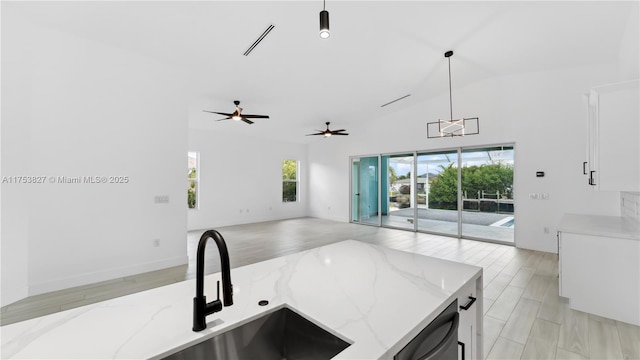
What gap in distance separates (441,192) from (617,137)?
163 inches

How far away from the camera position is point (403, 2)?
3.29m

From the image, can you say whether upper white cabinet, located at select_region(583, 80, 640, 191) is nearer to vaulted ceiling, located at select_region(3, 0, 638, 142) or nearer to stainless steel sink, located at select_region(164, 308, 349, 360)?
vaulted ceiling, located at select_region(3, 0, 638, 142)

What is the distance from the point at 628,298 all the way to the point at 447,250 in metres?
2.61

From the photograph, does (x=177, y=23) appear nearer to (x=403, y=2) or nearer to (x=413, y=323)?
(x=403, y=2)

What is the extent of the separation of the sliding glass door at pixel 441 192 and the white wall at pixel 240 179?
2470 millimetres

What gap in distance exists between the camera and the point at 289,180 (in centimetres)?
971

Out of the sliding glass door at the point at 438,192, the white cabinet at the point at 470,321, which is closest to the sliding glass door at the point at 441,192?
the sliding glass door at the point at 438,192

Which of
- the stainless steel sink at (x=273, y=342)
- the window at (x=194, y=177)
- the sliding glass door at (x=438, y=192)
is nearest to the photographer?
the stainless steel sink at (x=273, y=342)

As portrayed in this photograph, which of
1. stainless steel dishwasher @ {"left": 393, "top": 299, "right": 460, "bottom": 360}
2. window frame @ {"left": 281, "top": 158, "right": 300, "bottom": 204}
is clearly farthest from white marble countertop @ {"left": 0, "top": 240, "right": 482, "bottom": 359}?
window frame @ {"left": 281, "top": 158, "right": 300, "bottom": 204}

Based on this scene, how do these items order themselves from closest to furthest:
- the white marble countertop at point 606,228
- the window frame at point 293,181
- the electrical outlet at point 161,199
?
1. the white marble countertop at point 606,228
2. the electrical outlet at point 161,199
3. the window frame at point 293,181

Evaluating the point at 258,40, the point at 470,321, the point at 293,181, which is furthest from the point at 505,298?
the point at 293,181

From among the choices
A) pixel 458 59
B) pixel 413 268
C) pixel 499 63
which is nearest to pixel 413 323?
pixel 413 268

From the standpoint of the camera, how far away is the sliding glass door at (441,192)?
584 cm

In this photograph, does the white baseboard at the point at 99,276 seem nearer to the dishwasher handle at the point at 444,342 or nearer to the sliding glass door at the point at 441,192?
the dishwasher handle at the point at 444,342
